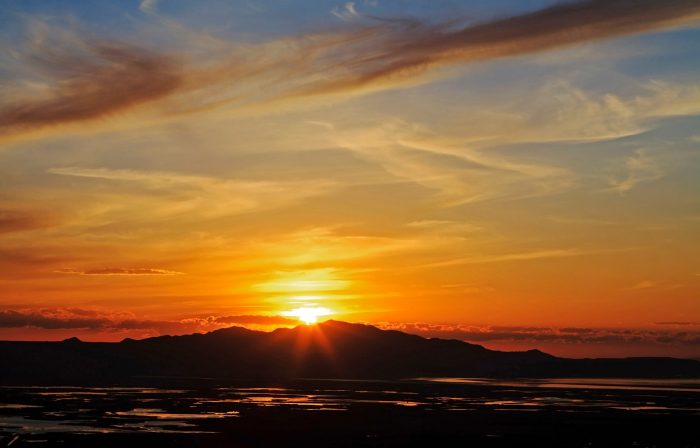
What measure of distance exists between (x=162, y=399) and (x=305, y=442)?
50449mm

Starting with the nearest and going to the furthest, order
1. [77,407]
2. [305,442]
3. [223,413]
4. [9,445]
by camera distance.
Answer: [9,445] → [305,442] → [223,413] → [77,407]

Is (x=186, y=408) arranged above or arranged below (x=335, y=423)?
above

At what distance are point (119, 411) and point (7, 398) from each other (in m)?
28.4

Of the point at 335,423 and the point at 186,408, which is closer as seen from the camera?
the point at 335,423

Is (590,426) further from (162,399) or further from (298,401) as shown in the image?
(162,399)

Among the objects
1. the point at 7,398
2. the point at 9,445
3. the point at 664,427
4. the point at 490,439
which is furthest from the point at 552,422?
the point at 7,398

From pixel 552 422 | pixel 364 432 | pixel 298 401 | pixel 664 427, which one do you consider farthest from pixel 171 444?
pixel 298 401

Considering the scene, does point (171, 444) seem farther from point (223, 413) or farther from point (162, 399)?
point (162, 399)

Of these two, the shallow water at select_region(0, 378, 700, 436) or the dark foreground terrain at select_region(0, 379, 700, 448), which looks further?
the shallow water at select_region(0, 378, 700, 436)

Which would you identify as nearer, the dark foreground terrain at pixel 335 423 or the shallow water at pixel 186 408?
the dark foreground terrain at pixel 335 423

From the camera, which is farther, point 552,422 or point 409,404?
point 409,404

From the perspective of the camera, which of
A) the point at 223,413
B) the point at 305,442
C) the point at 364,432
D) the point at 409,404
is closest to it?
the point at 305,442

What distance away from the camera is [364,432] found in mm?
66875

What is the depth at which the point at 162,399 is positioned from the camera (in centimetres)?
10656
